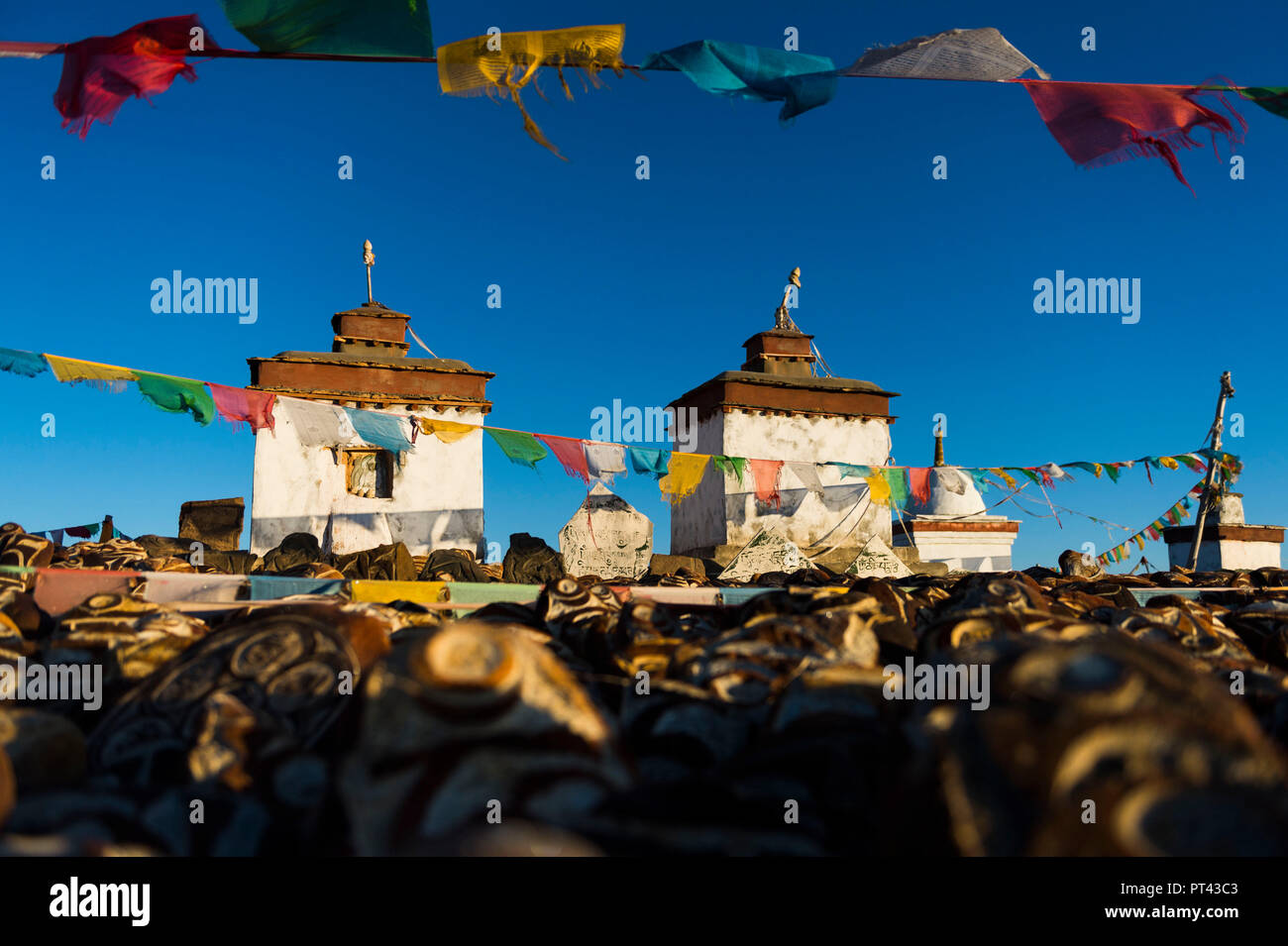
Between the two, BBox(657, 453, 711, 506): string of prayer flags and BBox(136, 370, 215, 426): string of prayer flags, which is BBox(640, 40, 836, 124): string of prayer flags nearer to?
BBox(136, 370, 215, 426): string of prayer flags

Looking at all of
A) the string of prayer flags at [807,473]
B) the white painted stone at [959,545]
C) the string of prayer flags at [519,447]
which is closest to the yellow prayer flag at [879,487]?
Answer: the string of prayer flags at [807,473]

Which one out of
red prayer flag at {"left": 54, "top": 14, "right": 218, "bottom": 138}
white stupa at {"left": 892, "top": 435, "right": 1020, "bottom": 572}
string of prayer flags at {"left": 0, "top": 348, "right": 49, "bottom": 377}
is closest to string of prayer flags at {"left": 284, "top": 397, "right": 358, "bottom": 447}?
string of prayer flags at {"left": 0, "top": 348, "right": 49, "bottom": 377}

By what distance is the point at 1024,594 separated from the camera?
3098 millimetres

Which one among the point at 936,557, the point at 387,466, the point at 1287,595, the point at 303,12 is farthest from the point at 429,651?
the point at 936,557

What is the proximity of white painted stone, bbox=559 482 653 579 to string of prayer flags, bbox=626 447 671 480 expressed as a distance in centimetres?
269

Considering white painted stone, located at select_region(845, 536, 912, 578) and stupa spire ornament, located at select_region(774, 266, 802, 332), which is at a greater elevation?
stupa spire ornament, located at select_region(774, 266, 802, 332)

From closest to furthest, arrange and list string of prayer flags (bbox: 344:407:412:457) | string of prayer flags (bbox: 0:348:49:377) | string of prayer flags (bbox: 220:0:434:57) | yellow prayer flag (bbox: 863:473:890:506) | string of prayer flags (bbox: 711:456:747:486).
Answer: string of prayer flags (bbox: 220:0:434:57)
string of prayer flags (bbox: 0:348:49:377)
string of prayer flags (bbox: 344:407:412:457)
string of prayer flags (bbox: 711:456:747:486)
yellow prayer flag (bbox: 863:473:890:506)

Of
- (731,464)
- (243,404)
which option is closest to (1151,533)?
(731,464)

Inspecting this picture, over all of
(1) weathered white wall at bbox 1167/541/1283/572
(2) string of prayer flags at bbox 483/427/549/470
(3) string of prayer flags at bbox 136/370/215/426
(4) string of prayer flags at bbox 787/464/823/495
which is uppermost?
(3) string of prayer flags at bbox 136/370/215/426

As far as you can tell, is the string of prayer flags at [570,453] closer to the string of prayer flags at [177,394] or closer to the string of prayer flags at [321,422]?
the string of prayer flags at [321,422]

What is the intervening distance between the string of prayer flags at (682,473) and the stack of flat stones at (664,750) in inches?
332

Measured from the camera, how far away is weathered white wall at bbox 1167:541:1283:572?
15.9 metres

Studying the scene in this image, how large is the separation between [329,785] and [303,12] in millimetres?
4666

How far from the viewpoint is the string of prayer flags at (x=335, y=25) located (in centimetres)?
444
